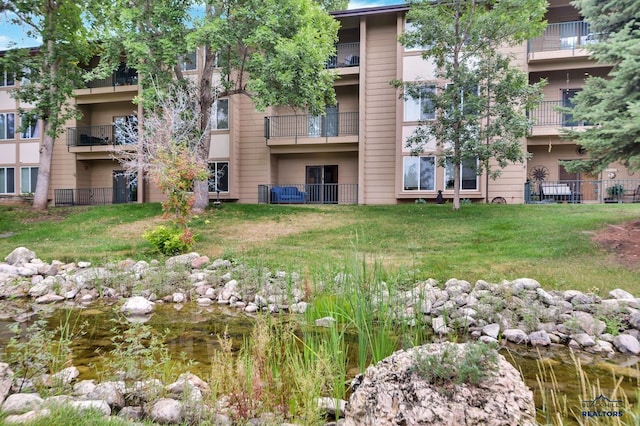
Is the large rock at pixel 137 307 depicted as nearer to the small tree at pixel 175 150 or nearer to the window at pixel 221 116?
the small tree at pixel 175 150

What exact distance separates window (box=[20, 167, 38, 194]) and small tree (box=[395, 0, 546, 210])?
20.4m

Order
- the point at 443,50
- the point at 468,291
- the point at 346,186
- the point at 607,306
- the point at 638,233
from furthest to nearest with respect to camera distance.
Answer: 1. the point at 346,186
2. the point at 443,50
3. the point at 638,233
4. the point at 468,291
5. the point at 607,306

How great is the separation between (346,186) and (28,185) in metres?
17.7

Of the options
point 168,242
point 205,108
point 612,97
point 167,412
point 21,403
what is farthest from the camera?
point 205,108

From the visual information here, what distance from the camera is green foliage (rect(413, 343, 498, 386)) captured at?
213 centimetres

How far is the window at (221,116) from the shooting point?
62.3 ft

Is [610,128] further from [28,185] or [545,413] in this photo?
[28,185]

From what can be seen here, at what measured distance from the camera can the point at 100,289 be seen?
24.2 ft

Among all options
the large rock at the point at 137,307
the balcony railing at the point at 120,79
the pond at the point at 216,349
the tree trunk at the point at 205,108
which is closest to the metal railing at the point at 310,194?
the tree trunk at the point at 205,108

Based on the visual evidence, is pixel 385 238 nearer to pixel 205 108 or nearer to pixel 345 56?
pixel 205 108

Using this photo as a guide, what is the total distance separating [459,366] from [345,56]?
1885 cm

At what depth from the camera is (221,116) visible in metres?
19.1

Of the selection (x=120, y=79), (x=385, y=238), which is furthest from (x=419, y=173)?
(x=120, y=79)

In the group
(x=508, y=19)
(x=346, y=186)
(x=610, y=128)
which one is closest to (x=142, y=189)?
(x=346, y=186)
